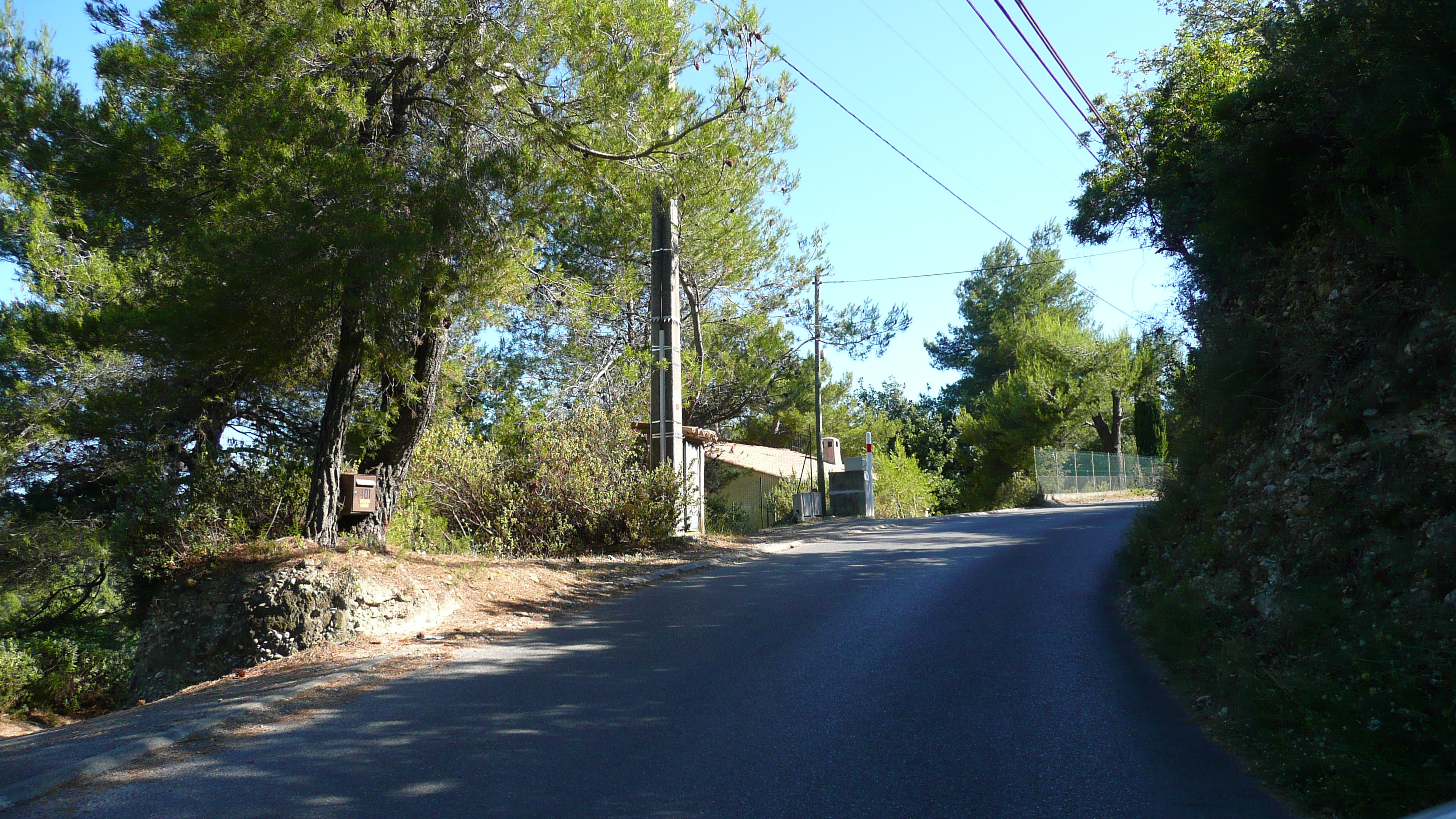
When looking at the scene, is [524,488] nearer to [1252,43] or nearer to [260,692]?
[260,692]

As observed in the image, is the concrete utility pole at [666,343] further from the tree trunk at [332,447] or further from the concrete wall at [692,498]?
the tree trunk at [332,447]

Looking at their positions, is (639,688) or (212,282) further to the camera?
(212,282)

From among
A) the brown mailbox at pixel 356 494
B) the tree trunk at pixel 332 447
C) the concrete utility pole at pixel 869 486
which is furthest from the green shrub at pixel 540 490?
the concrete utility pole at pixel 869 486

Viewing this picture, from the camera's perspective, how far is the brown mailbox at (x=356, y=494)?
1114cm

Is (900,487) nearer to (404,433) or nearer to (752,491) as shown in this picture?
(752,491)

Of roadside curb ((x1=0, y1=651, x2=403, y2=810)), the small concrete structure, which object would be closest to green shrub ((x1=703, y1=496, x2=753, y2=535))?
the small concrete structure

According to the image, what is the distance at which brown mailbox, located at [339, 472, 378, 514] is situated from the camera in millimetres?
11141

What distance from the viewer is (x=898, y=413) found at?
61906 mm

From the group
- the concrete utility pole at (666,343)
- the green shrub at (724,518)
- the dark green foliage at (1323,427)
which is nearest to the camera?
the dark green foliage at (1323,427)

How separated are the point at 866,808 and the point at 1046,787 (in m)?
1.03

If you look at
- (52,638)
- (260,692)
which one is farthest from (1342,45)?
(52,638)

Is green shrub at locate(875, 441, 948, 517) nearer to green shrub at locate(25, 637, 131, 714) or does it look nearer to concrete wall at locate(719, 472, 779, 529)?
concrete wall at locate(719, 472, 779, 529)

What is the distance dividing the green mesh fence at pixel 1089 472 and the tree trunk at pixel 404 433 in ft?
102

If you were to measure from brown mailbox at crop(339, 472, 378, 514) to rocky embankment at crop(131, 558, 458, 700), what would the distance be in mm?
1435
